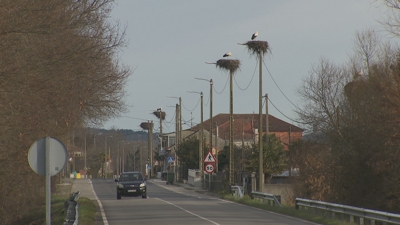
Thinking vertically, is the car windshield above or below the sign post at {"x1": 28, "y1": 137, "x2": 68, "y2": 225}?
below

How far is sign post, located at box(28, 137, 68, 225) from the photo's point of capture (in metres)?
12.7

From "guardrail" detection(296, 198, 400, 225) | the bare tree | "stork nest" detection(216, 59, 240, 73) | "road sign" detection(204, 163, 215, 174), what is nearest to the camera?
the bare tree

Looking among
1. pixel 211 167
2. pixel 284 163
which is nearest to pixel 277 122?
pixel 284 163

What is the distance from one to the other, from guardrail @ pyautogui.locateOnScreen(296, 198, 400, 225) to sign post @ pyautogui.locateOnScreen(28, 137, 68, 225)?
31.9ft

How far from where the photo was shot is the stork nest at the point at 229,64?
45062 millimetres

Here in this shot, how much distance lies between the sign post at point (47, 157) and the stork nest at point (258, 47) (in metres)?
24.2

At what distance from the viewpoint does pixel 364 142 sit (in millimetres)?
32438

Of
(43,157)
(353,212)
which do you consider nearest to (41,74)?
(43,157)

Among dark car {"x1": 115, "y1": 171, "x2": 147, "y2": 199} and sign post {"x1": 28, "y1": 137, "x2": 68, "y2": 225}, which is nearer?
sign post {"x1": 28, "y1": 137, "x2": 68, "y2": 225}

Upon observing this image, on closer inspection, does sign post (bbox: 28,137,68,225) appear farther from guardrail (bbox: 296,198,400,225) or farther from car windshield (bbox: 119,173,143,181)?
car windshield (bbox: 119,173,143,181)

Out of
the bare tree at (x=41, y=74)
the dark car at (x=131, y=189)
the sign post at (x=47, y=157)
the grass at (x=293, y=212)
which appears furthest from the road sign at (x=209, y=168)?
the sign post at (x=47, y=157)

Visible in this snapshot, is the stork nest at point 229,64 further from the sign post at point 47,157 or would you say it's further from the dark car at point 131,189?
Answer: the sign post at point 47,157

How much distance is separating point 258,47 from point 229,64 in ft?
29.5

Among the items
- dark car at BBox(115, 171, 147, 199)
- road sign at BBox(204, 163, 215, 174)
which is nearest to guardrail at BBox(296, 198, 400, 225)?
dark car at BBox(115, 171, 147, 199)
